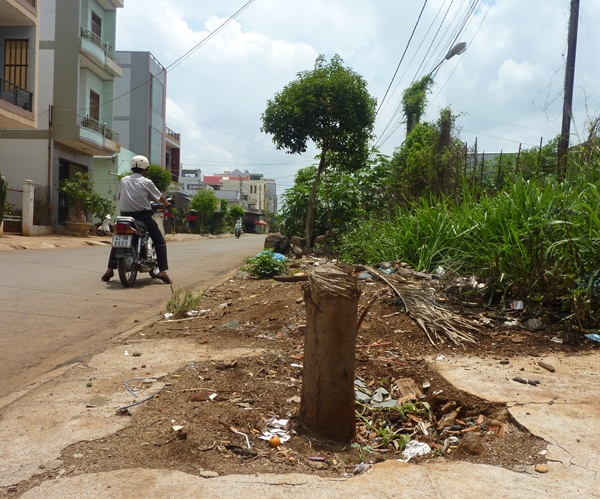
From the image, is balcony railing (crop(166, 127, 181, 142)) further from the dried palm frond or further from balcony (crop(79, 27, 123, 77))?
the dried palm frond

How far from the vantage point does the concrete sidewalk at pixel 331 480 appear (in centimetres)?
184

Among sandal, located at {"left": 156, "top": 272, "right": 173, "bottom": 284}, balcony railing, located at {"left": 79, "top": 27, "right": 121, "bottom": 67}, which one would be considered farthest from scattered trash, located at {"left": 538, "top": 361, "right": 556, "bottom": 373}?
balcony railing, located at {"left": 79, "top": 27, "right": 121, "bottom": 67}

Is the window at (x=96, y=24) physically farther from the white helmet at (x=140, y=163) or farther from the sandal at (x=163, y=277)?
the sandal at (x=163, y=277)

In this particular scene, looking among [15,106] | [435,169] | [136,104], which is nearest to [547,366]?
[435,169]

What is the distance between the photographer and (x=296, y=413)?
2566 mm

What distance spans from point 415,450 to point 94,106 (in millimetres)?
27366

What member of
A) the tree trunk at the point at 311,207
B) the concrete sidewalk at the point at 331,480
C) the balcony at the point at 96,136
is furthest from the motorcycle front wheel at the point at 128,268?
the balcony at the point at 96,136

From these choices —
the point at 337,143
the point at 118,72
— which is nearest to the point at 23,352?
the point at 337,143

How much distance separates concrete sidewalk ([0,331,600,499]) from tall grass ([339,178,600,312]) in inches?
41.6

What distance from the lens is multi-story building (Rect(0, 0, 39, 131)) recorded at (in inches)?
715

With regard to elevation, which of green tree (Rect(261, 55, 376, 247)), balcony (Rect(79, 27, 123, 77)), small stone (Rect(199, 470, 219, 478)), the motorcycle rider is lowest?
small stone (Rect(199, 470, 219, 478))

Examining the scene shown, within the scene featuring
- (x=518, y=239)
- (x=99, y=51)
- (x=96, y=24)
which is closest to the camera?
(x=518, y=239)

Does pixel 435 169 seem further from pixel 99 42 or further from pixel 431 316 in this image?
pixel 99 42

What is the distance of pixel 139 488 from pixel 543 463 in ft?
4.98
